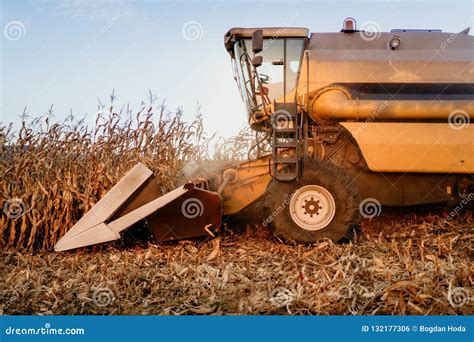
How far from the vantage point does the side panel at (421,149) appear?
5.23 meters

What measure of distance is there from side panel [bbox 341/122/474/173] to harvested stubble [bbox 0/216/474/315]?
68 cm

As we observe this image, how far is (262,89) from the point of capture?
5.79 m

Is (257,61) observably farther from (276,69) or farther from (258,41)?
(258,41)

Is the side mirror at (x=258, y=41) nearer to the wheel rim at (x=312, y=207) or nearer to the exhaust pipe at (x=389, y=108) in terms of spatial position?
the exhaust pipe at (x=389, y=108)

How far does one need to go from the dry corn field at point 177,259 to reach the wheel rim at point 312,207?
23cm

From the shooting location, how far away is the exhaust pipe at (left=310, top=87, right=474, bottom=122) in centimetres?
530

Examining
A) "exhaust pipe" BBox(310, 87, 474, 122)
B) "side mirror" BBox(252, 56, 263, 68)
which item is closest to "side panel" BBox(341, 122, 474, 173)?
"exhaust pipe" BBox(310, 87, 474, 122)

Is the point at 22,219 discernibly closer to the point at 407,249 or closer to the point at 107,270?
the point at 107,270

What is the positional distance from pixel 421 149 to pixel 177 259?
8.55 feet

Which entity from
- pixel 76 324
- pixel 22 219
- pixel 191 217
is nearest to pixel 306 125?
pixel 191 217

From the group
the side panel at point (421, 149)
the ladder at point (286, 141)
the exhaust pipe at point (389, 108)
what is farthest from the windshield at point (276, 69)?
the side panel at point (421, 149)

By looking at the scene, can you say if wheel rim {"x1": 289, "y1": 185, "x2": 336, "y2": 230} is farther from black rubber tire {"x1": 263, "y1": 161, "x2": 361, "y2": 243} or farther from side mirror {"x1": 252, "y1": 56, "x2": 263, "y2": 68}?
side mirror {"x1": 252, "y1": 56, "x2": 263, "y2": 68}

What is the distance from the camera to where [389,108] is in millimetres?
5316

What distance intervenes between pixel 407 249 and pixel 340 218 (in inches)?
26.3
